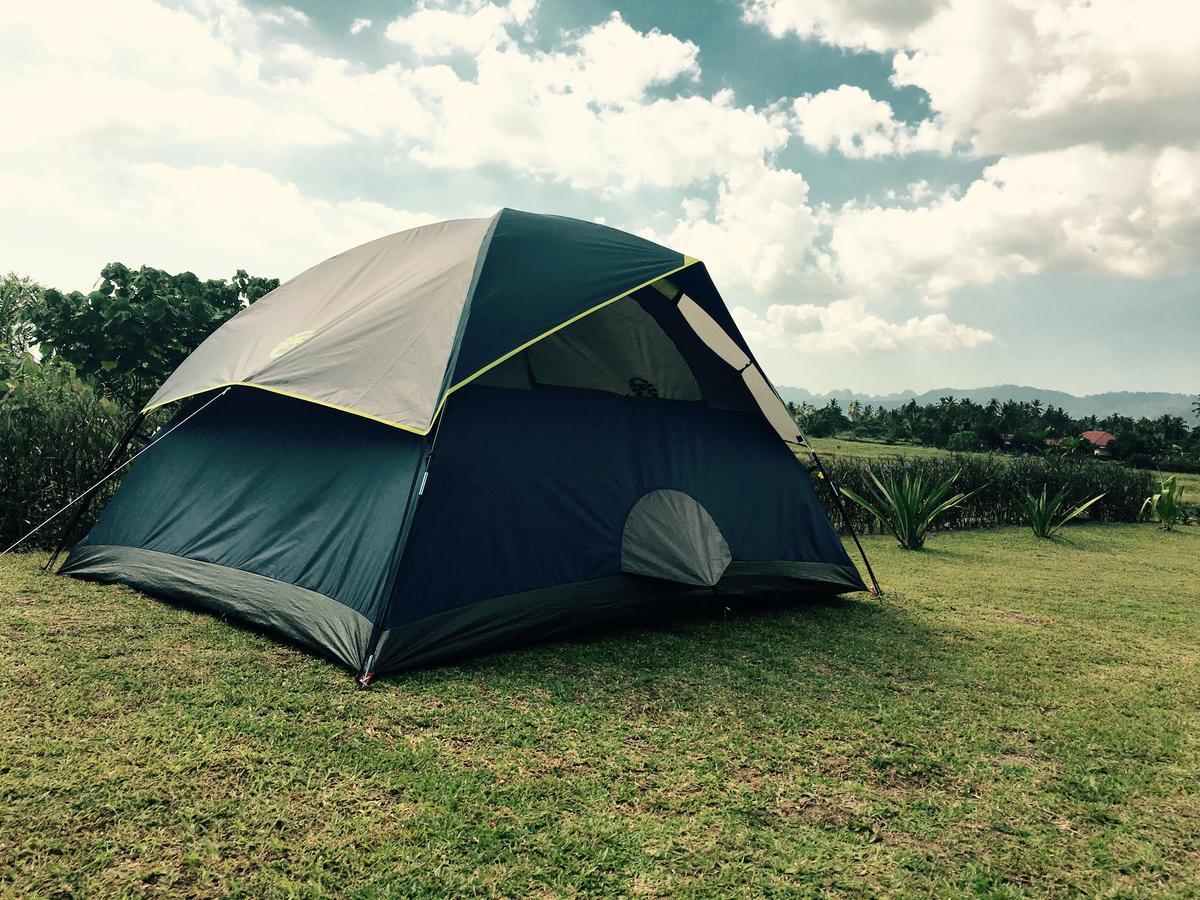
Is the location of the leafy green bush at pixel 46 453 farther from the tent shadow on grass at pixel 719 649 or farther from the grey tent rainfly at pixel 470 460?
the tent shadow on grass at pixel 719 649

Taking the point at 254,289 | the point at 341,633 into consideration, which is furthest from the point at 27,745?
the point at 254,289

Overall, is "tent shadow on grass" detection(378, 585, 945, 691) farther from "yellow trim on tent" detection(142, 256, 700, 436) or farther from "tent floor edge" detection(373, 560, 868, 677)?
"yellow trim on tent" detection(142, 256, 700, 436)

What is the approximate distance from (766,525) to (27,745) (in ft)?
12.5

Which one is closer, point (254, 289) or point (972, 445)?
point (254, 289)

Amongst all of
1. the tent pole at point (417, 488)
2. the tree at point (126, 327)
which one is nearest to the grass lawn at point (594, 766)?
the tent pole at point (417, 488)

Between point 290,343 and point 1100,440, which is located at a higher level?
point 1100,440

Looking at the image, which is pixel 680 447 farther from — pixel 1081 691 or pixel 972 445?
pixel 972 445

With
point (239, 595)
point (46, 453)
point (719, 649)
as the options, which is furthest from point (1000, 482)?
point (46, 453)

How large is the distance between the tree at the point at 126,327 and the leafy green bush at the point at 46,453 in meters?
6.42

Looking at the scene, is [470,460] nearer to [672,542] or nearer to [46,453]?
[672,542]

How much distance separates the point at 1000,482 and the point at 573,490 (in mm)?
9956

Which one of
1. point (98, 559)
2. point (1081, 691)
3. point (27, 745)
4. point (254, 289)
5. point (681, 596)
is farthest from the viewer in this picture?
point (254, 289)

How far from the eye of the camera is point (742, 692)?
3.32m

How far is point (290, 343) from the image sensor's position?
4.11 m
